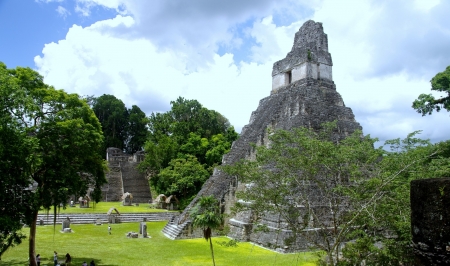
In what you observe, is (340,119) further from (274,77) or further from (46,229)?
(46,229)

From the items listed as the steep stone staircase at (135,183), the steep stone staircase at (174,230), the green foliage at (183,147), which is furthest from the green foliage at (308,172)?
the steep stone staircase at (135,183)

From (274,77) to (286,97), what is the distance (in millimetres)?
2533

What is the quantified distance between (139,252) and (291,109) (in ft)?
32.9

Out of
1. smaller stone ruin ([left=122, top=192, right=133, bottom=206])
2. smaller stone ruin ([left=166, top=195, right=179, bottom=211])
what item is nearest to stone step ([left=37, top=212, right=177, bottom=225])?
smaller stone ruin ([left=166, top=195, right=179, bottom=211])

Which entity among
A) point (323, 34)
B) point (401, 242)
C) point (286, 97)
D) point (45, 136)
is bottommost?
point (401, 242)

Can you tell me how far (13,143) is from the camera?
9.26 meters

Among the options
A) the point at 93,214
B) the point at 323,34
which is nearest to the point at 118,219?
the point at 93,214

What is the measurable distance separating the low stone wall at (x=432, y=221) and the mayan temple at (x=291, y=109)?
526 inches

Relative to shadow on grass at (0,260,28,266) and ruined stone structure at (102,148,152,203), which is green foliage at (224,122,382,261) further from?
ruined stone structure at (102,148,152,203)

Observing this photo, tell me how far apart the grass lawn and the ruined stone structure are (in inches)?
572

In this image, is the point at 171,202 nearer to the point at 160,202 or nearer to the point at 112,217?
the point at 160,202

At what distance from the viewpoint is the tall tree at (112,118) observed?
46.2 meters

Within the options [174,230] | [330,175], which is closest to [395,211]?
[330,175]

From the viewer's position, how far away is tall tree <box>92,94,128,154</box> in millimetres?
46156
